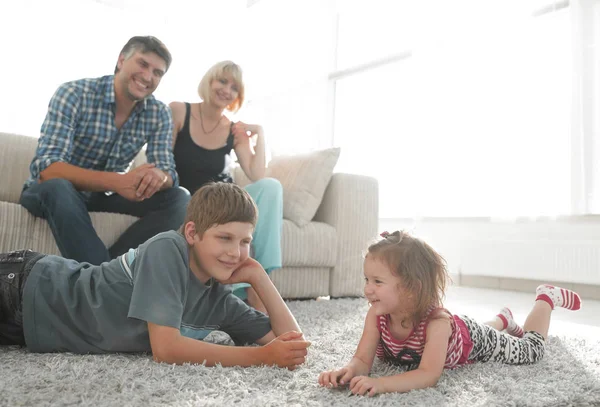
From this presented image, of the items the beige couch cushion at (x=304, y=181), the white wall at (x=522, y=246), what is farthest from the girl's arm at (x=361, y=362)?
the white wall at (x=522, y=246)

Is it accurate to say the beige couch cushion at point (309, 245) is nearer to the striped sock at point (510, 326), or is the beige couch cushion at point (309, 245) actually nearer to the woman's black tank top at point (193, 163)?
the woman's black tank top at point (193, 163)

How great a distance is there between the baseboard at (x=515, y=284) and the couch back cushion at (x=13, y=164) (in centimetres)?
228

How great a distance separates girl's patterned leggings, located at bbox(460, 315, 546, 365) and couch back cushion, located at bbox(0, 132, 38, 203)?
2.07m

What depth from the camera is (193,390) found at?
2.91 feet

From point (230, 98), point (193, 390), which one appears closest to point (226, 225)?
point (193, 390)

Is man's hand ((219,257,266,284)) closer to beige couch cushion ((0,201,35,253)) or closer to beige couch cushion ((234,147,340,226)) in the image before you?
beige couch cushion ((0,201,35,253))

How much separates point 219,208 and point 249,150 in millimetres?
1369

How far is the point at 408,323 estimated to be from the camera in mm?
1093

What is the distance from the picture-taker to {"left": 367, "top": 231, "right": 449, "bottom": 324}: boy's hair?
1044mm

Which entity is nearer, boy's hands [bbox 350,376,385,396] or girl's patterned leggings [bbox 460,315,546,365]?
boy's hands [bbox 350,376,385,396]

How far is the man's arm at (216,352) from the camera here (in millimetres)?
1032

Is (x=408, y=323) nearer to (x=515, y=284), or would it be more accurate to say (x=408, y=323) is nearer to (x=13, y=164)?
(x=13, y=164)

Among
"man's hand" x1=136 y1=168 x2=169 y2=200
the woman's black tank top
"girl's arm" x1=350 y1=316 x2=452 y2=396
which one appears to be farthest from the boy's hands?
the woman's black tank top

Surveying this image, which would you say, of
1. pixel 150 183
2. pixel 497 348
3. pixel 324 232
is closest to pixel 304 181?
pixel 324 232
